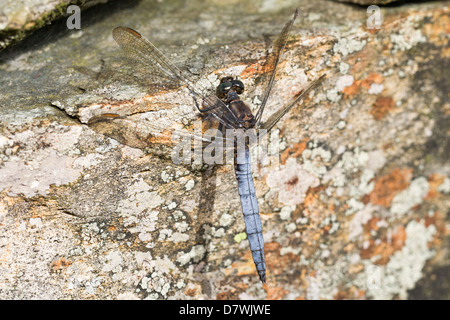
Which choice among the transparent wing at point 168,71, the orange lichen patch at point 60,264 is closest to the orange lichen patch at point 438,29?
the transparent wing at point 168,71

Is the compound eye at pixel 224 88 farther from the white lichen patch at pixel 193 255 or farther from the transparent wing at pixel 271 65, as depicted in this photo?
the white lichen patch at pixel 193 255

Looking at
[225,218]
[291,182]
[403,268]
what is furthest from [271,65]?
[403,268]

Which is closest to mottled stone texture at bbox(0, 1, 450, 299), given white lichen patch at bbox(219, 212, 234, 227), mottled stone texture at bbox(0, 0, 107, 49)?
white lichen patch at bbox(219, 212, 234, 227)

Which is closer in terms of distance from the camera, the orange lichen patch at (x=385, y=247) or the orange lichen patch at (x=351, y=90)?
the orange lichen patch at (x=351, y=90)

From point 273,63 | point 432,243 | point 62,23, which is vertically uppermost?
point 62,23

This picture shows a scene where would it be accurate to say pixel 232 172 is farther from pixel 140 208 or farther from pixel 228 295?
pixel 228 295
